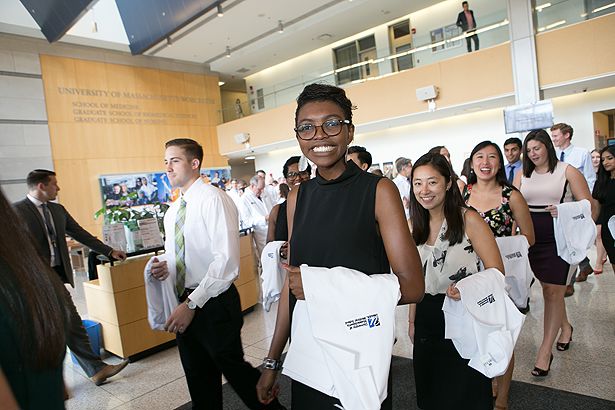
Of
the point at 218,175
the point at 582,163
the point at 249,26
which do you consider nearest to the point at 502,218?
the point at 582,163

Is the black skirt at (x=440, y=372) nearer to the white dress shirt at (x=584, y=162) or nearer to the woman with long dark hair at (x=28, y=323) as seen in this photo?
the woman with long dark hair at (x=28, y=323)

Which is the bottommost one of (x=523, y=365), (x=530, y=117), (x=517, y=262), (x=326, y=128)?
(x=523, y=365)

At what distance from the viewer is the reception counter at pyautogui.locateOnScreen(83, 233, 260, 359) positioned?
13.4 feet

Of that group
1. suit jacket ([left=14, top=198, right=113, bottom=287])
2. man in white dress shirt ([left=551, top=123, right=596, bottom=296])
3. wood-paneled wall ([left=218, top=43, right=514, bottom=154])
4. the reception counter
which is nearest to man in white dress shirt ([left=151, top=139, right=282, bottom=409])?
suit jacket ([left=14, top=198, right=113, bottom=287])

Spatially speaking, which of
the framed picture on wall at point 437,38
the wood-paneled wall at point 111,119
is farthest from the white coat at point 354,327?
the wood-paneled wall at point 111,119

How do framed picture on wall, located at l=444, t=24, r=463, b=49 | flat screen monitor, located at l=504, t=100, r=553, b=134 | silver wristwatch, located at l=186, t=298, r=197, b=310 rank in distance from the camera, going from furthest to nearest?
1. framed picture on wall, located at l=444, t=24, r=463, b=49
2. flat screen monitor, located at l=504, t=100, r=553, b=134
3. silver wristwatch, located at l=186, t=298, r=197, b=310

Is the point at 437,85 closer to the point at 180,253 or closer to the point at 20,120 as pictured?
the point at 180,253

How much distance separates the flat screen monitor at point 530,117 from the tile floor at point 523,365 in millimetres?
2782

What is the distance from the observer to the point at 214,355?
231 cm

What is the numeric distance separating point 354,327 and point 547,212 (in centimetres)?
266

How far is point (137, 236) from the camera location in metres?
4.26

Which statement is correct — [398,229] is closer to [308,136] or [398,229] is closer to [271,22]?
[308,136]

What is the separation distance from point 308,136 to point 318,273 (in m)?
0.45

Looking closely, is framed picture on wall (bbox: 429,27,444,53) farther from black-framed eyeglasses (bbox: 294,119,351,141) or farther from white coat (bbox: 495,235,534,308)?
black-framed eyeglasses (bbox: 294,119,351,141)
